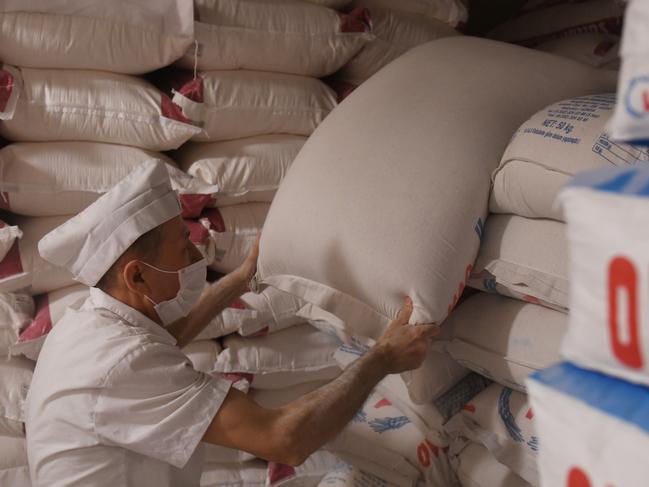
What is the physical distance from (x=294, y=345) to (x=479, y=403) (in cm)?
55

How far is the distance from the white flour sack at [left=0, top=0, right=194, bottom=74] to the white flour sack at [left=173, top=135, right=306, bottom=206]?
238mm

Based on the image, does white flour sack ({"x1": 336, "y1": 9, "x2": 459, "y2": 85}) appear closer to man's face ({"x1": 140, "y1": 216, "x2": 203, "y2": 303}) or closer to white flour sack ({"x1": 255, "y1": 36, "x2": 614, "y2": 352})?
white flour sack ({"x1": 255, "y1": 36, "x2": 614, "y2": 352})

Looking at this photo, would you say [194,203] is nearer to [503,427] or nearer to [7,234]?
[7,234]

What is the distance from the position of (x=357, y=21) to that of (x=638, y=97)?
49.5 inches

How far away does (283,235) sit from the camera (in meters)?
1.44

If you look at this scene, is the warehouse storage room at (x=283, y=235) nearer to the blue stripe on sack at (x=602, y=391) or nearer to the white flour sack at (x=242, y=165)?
the white flour sack at (x=242, y=165)

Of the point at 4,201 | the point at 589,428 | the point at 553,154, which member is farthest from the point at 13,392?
the point at 589,428

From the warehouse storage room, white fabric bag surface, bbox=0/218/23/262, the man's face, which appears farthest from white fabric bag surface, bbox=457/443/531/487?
white fabric bag surface, bbox=0/218/23/262

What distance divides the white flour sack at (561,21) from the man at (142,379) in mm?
1057

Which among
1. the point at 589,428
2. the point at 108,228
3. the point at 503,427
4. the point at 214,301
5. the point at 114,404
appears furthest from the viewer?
the point at 214,301

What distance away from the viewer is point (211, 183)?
5.59ft

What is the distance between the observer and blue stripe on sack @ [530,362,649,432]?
583 millimetres

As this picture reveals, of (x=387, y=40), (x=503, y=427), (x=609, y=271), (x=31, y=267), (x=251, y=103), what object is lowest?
(x=503, y=427)

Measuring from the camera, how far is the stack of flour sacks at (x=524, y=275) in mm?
1221
